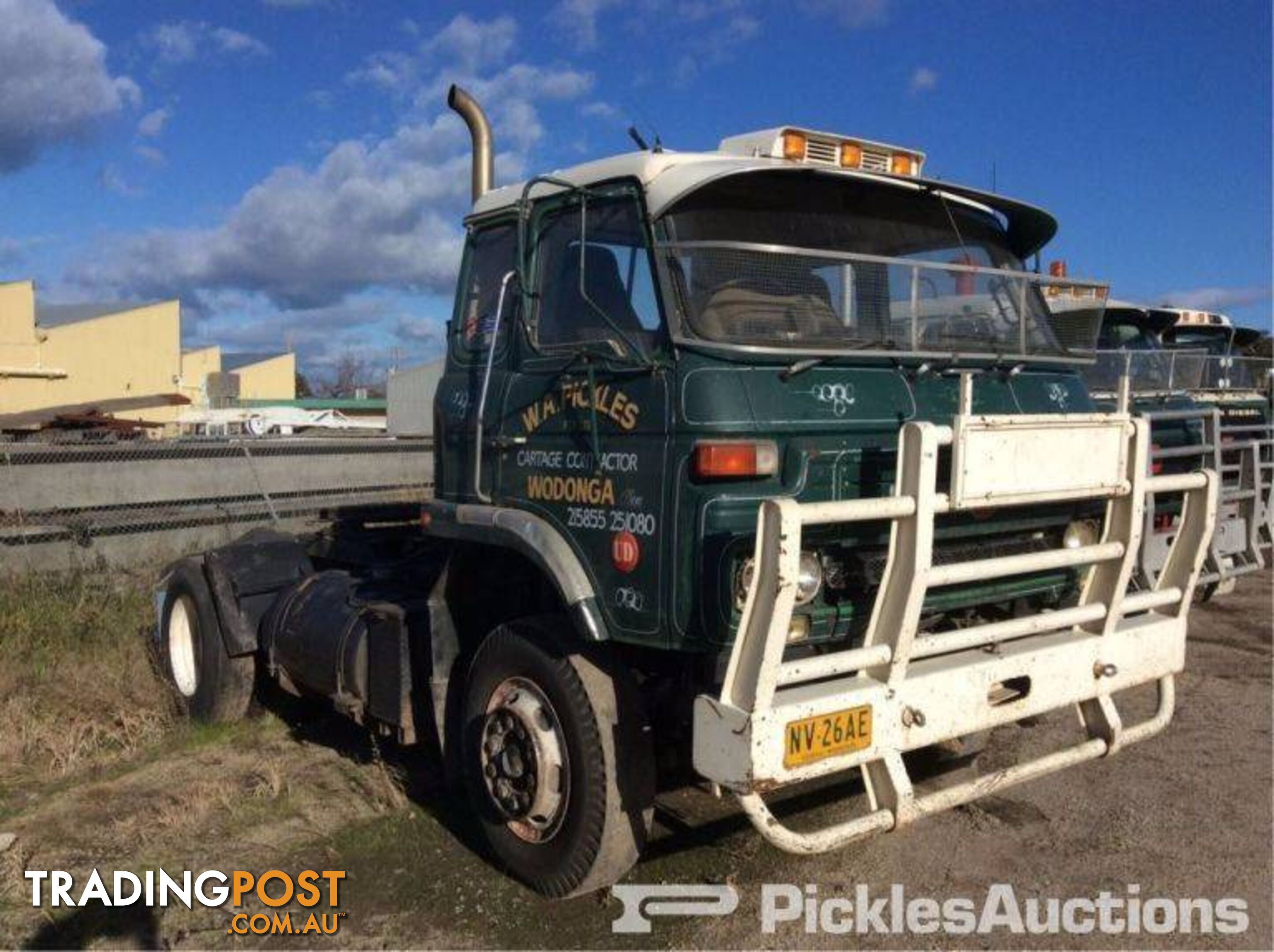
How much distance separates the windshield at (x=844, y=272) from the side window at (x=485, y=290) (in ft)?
3.58

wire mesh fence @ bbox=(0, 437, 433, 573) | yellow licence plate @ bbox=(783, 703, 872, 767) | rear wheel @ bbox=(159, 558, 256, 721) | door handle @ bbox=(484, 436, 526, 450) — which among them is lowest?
rear wheel @ bbox=(159, 558, 256, 721)

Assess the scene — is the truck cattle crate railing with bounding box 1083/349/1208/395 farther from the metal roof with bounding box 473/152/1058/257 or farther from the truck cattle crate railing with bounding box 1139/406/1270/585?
the metal roof with bounding box 473/152/1058/257

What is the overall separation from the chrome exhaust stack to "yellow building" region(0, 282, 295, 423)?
1364 inches

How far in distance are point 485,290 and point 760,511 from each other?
2.37 m

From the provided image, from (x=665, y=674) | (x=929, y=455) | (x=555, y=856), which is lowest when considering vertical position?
(x=555, y=856)

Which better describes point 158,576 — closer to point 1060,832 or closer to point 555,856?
point 555,856

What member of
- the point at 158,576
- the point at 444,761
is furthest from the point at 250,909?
the point at 158,576

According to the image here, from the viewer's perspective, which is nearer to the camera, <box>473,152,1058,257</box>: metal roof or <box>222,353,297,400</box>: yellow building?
<box>473,152,1058,257</box>: metal roof

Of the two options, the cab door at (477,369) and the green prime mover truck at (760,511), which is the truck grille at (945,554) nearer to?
the green prime mover truck at (760,511)

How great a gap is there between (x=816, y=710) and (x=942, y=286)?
79.0 inches

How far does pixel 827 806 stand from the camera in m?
5.18

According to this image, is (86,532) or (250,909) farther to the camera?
(86,532)

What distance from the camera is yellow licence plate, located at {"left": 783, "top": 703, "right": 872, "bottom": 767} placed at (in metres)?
3.47

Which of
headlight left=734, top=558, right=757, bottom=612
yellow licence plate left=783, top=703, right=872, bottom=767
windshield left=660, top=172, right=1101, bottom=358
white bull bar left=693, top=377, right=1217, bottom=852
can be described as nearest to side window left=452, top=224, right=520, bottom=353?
windshield left=660, top=172, right=1101, bottom=358
